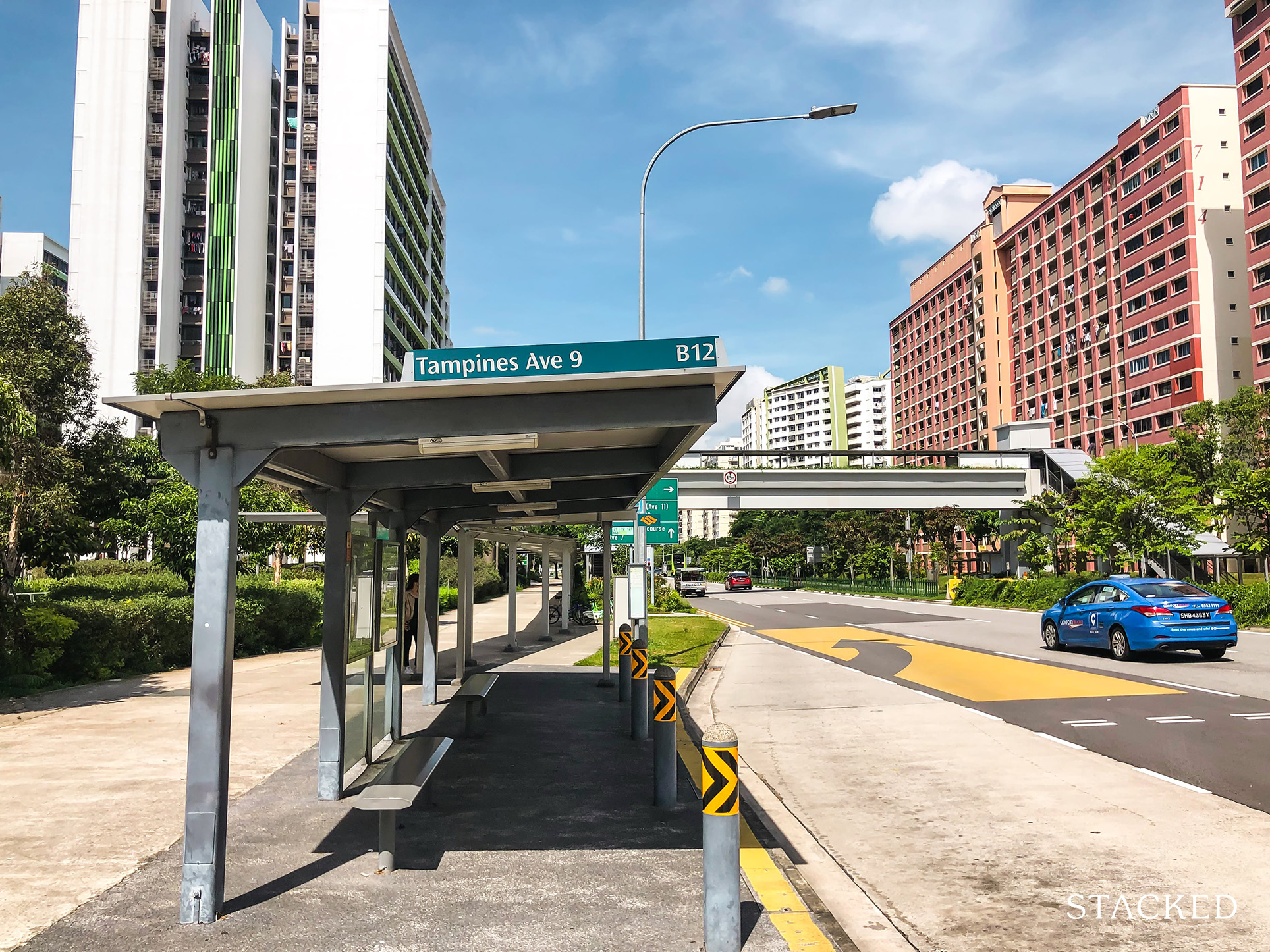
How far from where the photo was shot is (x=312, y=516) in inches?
476

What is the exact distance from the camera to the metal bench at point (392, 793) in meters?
5.62

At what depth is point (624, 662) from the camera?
12.3m

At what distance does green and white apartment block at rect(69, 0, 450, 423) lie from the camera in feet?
234

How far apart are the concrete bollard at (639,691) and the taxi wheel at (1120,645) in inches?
442

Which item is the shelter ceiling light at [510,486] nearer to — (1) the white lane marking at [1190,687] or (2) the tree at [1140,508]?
(1) the white lane marking at [1190,687]

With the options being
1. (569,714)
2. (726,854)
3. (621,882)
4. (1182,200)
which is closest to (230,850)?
(621,882)

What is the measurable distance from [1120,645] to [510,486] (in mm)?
13487

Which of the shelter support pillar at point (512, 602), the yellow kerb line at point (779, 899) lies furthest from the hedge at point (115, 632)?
the yellow kerb line at point (779, 899)

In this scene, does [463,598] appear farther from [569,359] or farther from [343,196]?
[343,196]

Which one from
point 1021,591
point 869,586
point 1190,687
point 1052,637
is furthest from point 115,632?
point 869,586

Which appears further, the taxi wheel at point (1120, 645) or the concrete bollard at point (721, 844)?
the taxi wheel at point (1120, 645)

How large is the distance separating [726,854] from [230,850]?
353 cm

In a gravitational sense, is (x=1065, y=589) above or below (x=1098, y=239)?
below

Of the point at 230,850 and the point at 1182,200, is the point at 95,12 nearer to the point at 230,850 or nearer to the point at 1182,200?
the point at 1182,200
